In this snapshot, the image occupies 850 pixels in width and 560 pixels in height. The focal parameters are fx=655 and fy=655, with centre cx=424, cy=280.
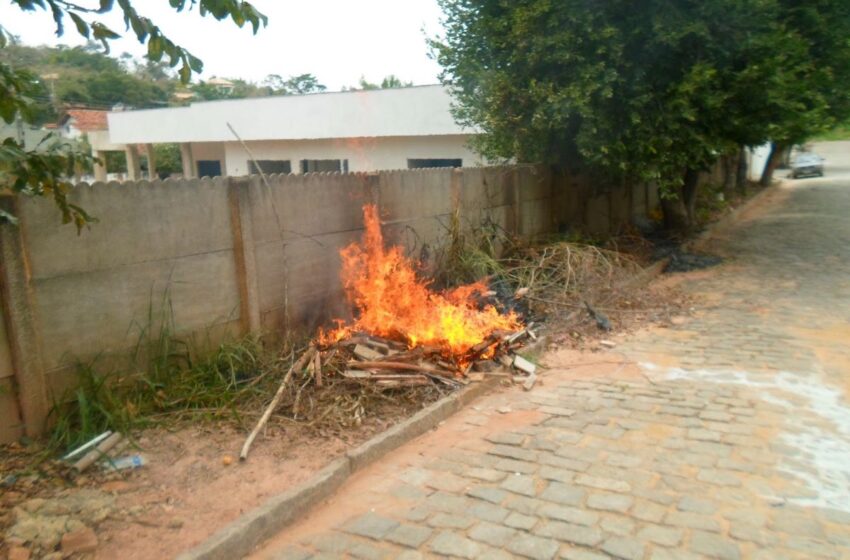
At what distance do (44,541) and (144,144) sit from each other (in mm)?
28305

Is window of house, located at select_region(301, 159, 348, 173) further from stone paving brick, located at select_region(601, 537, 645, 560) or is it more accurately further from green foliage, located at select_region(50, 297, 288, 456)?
stone paving brick, located at select_region(601, 537, 645, 560)

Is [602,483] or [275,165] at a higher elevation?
[275,165]

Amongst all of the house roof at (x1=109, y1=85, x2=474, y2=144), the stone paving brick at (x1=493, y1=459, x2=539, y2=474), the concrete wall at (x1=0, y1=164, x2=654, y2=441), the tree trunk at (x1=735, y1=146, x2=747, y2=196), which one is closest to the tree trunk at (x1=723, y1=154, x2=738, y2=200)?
the tree trunk at (x1=735, y1=146, x2=747, y2=196)

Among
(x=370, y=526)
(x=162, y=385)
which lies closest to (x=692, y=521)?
(x=370, y=526)

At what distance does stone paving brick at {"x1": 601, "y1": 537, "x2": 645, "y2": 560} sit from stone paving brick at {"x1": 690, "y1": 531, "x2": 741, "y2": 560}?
284 millimetres

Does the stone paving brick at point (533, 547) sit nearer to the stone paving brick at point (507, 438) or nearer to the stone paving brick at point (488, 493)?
the stone paving brick at point (488, 493)

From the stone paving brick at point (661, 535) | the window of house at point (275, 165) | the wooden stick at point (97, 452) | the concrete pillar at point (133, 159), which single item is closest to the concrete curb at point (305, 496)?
the wooden stick at point (97, 452)

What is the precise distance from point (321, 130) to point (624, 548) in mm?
19542

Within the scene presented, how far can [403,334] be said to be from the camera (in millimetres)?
6652

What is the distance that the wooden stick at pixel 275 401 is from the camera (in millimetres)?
4607

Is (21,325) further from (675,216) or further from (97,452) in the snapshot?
(675,216)

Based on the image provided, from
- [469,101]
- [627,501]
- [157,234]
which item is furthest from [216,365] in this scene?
[469,101]

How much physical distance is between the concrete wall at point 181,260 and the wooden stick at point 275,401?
0.65 metres

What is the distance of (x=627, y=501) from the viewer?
159 inches
